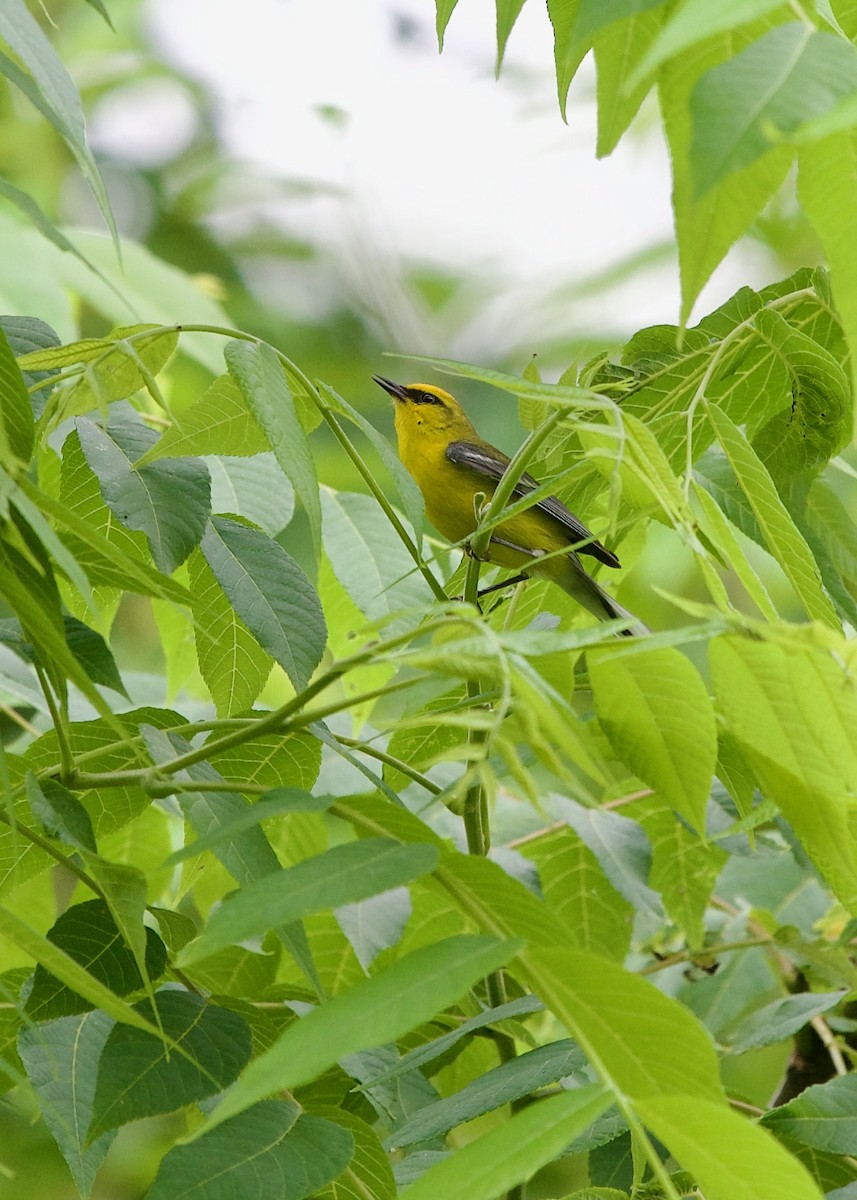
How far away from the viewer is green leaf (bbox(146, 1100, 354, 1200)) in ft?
3.78

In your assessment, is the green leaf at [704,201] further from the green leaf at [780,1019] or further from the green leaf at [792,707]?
the green leaf at [780,1019]

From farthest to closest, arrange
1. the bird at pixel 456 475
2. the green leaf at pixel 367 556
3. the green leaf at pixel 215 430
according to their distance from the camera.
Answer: the bird at pixel 456 475 < the green leaf at pixel 367 556 < the green leaf at pixel 215 430

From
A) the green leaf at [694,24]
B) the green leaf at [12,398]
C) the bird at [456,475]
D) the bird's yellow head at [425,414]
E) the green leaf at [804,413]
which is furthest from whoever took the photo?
the bird's yellow head at [425,414]

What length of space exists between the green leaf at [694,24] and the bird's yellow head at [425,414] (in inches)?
142

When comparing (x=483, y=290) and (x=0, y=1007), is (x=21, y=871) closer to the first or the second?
(x=0, y=1007)

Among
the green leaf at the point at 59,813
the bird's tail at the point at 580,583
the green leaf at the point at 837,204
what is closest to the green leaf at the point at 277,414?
the green leaf at the point at 59,813

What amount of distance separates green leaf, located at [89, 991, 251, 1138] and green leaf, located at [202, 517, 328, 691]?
1.22 feet

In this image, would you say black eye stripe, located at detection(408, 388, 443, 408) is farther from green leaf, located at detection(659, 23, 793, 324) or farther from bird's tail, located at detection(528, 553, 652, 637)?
green leaf, located at detection(659, 23, 793, 324)

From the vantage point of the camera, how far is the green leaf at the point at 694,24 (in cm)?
81

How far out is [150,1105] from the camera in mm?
1240

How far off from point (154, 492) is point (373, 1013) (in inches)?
30.7

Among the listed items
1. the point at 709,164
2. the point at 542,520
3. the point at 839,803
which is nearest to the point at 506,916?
the point at 839,803

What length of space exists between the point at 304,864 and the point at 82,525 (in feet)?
1.09

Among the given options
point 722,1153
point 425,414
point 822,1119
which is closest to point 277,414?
point 722,1153
